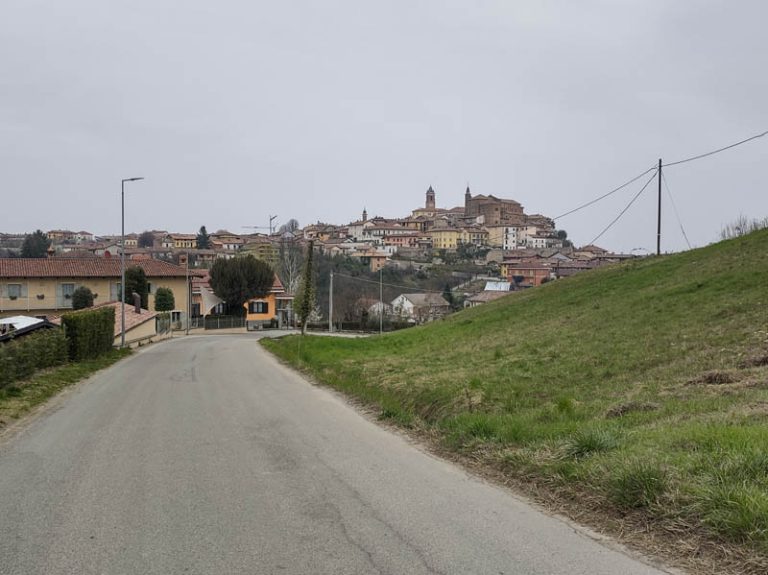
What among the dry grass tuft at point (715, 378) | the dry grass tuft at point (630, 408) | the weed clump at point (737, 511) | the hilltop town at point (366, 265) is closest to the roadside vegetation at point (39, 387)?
the dry grass tuft at point (630, 408)

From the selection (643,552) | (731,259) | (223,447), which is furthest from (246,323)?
(643,552)

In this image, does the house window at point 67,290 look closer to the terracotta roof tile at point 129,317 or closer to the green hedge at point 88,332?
the terracotta roof tile at point 129,317

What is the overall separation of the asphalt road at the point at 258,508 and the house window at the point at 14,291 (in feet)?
179

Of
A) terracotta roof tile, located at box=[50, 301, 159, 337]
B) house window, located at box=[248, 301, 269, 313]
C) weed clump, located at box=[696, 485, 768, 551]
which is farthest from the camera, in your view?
house window, located at box=[248, 301, 269, 313]

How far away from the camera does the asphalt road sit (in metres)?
4.86

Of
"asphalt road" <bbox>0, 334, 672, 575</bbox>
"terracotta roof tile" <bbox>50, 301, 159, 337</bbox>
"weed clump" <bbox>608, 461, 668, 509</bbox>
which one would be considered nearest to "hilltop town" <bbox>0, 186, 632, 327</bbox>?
"terracotta roof tile" <bbox>50, 301, 159, 337</bbox>

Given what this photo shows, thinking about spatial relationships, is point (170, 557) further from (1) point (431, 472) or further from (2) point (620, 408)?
(2) point (620, 408)

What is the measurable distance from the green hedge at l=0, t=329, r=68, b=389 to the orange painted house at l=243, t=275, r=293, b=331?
180ft

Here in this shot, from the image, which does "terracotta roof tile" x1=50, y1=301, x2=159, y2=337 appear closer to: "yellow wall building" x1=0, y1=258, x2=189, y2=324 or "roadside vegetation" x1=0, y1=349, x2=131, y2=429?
"roadside vegetation" x1=0, y1=349, x2=131, y2=429

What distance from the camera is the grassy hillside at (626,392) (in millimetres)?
5527

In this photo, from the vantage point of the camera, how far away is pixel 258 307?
83.9m

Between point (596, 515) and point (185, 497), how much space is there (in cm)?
389

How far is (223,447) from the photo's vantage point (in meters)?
9.20

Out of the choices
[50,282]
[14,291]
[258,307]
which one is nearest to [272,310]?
[258,307]
